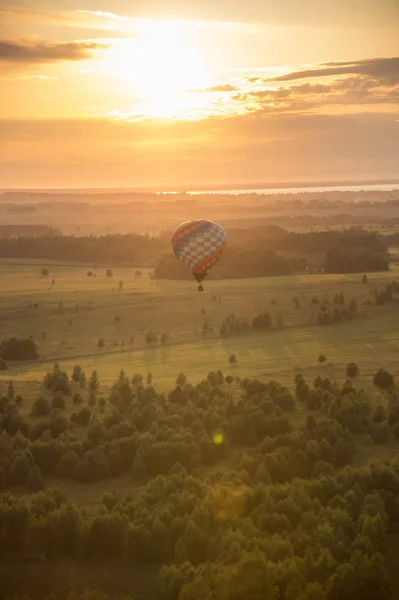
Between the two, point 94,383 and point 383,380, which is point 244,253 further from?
point 94,383

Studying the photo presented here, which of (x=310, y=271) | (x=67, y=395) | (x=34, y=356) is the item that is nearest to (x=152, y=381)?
(x=67, y=395)

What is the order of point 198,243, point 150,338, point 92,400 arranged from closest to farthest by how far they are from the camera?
point 92,400 < point 198,243 < point 150,338

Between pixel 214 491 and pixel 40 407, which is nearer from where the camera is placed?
pixel 214 491

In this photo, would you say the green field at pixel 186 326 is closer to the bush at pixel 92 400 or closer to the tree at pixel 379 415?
Result: the bush at pixel 92 400

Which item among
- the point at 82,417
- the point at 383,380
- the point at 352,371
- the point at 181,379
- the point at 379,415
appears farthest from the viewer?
the point at 352,371

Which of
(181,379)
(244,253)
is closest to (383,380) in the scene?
(181,379)

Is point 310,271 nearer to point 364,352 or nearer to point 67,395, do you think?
point 364,352

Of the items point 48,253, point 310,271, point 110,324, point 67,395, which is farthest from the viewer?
point 48,253
